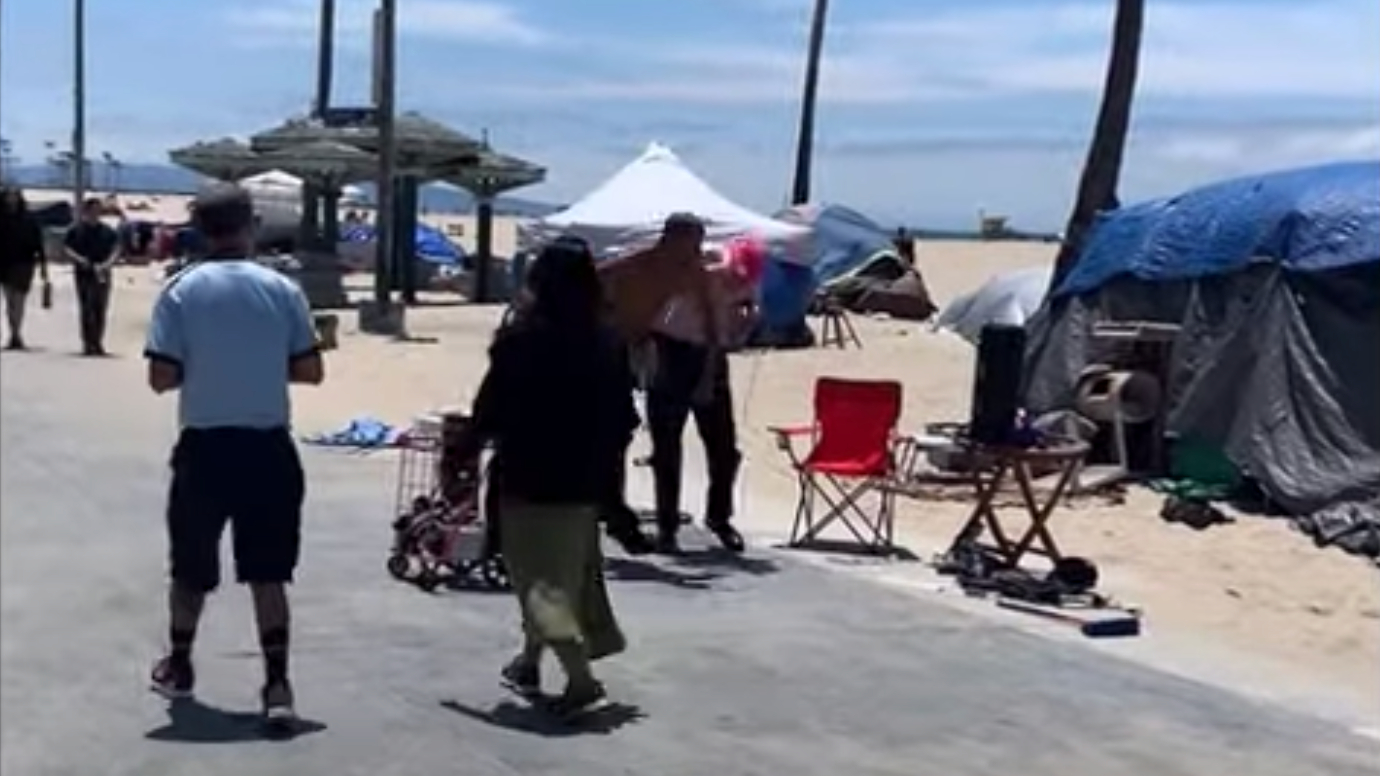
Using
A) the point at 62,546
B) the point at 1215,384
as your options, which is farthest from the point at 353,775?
the point at 1215,384

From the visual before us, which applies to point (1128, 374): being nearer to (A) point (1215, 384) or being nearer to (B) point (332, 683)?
(A) point (1215, 384)

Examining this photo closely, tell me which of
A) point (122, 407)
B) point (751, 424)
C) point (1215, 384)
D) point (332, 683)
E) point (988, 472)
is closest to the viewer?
point (332, 683)

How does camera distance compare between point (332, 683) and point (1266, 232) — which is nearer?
point (332, 683)

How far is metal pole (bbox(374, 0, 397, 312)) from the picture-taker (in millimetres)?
34531

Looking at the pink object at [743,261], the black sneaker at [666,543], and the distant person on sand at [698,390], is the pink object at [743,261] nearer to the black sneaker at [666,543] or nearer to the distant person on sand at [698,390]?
the distant person on sand at [698,390]

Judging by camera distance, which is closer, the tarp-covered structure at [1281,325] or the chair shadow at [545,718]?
the chair shadow at [545,718]

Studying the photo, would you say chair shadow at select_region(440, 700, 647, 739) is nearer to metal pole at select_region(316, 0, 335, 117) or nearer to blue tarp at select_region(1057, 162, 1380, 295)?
blue tarp at select_region(1057, 162, 1380, 295)

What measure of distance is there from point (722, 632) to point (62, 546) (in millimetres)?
3743

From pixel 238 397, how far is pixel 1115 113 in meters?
20.6

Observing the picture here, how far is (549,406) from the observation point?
8672 millimetres

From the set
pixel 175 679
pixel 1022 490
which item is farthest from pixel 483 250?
pixel 175 679

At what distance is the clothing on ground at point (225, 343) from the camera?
8.13 metres

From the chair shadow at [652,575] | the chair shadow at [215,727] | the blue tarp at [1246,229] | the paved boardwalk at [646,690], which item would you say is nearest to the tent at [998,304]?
the blue tarp at [1246,229]

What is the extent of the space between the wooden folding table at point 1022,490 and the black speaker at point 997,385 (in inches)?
6.5
